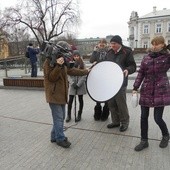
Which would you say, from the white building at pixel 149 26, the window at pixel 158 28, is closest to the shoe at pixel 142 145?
the white building at pixel 149 26

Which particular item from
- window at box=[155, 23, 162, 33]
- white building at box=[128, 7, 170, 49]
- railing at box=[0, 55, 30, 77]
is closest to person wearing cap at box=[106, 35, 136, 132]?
railing at box=[0, 55, 30, 77]

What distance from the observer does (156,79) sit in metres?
3.68

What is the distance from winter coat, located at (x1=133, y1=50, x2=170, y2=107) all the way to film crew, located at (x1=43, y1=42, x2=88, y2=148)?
116 centimetres


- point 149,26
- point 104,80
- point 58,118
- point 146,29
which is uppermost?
point 149,26

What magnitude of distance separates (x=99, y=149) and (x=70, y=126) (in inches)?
49.2

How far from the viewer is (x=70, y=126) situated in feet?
16.6

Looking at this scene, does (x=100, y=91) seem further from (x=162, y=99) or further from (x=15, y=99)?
(x=15, y=99)

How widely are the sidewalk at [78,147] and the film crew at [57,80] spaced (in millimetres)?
286

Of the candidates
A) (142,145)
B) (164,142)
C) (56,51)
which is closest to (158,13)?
(164,142)

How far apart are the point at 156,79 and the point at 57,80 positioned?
1.48 m

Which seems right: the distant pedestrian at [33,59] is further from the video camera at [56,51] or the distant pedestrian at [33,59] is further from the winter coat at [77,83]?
the video camera at [56,51]

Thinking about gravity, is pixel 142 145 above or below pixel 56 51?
below

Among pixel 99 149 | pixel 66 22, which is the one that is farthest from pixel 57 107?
pixel 66 22

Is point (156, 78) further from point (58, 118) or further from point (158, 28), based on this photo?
point (158, 28)
